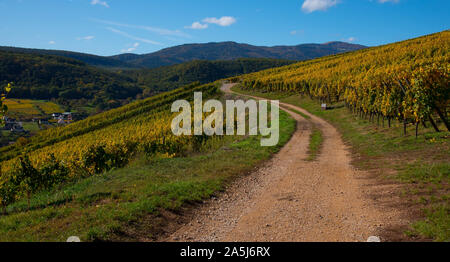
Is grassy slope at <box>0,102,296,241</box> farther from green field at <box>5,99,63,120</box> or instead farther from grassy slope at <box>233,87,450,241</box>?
green field at <box>5,99,63,120</box>

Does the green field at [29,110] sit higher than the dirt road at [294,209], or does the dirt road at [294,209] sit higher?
the green field at [29,110]

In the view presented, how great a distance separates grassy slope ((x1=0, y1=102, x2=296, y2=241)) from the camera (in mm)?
8039

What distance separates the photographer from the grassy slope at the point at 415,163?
7.66 meters

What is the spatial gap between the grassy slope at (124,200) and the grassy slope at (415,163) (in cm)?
694

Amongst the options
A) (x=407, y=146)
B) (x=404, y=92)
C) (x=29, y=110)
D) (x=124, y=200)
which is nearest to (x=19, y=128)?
(x=29, y=110)

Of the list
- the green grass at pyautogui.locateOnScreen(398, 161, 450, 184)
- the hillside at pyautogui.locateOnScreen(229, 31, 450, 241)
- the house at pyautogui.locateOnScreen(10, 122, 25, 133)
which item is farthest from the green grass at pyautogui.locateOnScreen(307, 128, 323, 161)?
the house at pyautogui.locateOnScreen(10, 122, 25, 133)

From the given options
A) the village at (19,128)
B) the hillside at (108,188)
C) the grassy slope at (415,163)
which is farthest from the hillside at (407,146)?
the village at (19,128)

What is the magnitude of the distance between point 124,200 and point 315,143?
16369 millimetres

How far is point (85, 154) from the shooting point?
64.3 feet

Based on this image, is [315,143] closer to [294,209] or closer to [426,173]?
[426,173]

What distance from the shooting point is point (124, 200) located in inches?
425

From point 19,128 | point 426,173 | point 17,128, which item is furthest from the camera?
point 19,128

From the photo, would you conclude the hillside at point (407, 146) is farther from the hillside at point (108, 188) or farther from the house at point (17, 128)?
the house at point (17, 128)
